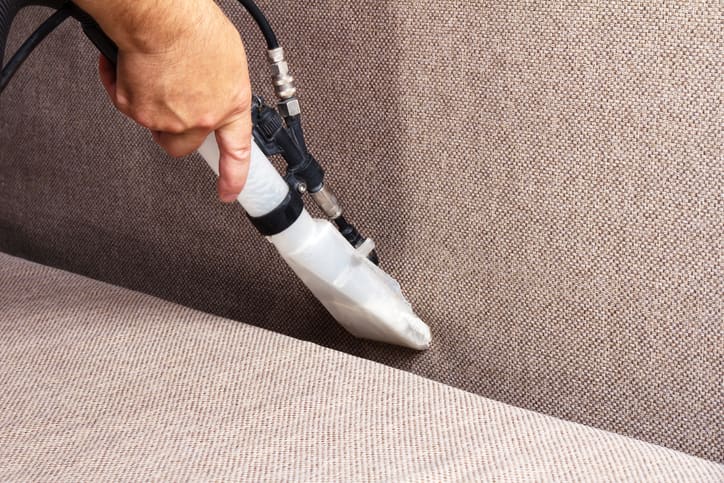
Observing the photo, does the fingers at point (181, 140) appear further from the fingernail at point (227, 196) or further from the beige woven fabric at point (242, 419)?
the beige woven fabric at point (242, 419)

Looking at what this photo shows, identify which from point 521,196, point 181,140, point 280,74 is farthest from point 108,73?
point 521,196

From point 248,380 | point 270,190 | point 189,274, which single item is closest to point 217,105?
point 270,190

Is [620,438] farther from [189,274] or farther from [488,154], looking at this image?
[189,274]

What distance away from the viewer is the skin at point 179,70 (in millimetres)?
780

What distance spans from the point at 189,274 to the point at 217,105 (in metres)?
0.55

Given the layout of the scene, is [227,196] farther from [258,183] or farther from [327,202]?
[327,202]

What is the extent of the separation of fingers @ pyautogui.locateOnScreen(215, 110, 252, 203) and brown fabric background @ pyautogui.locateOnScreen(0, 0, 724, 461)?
29 centimetres

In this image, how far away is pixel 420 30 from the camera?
42.9 inches

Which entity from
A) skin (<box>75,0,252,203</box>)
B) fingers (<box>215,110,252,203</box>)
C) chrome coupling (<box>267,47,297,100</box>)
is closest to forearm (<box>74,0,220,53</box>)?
skin (<box>75,0,252,203</box>)

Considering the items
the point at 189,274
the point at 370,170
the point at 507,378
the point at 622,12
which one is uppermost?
the point at 622,12

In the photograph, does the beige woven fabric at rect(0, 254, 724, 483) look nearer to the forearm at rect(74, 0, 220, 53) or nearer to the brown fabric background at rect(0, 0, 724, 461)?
the brown fabric background at rect(0, 0, 724, 461)

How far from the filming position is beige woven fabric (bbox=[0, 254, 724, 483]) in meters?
0.78

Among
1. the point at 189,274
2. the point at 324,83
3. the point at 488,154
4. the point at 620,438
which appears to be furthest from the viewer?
the point at 189,274

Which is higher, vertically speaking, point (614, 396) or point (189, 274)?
point (614, 396)
